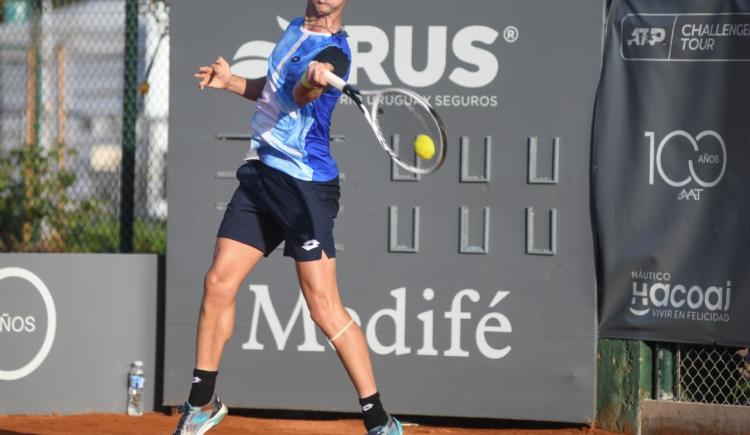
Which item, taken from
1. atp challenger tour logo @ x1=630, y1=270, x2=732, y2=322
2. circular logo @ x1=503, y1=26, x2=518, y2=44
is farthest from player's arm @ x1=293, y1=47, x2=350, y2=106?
atp challenger tour logo @ x1=630, y1=270, x2=732, y2=322

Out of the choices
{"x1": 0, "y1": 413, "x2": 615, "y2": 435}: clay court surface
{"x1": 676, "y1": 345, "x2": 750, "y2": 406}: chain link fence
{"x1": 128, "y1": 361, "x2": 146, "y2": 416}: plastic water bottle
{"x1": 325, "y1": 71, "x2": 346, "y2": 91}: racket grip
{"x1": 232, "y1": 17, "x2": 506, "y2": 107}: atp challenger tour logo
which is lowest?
{"x1": 0, "y1": 413, "x2": 615, "y2": 435}: clay court surface

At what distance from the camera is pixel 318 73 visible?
15.1ft

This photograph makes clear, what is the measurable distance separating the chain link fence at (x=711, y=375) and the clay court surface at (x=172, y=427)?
534 mm

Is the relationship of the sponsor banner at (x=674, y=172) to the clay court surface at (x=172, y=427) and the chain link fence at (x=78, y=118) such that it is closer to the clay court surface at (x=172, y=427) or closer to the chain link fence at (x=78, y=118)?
the clay court surface at (x=172, y=427)

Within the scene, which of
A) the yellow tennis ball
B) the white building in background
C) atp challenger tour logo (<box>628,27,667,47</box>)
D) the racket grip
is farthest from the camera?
the white building in background

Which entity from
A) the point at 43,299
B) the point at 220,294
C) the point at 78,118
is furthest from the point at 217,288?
the point at 78,118

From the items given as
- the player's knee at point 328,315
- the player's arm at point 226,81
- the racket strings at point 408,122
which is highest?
the player's arm at point 226,81

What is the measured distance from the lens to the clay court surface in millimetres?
6492

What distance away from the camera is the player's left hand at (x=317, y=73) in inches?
181

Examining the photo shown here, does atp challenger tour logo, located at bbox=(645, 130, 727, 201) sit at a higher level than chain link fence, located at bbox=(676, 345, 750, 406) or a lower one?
higher

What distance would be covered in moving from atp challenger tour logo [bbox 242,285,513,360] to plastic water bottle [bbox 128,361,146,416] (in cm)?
67

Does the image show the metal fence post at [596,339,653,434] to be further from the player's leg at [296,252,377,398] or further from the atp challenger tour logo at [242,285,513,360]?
the player's leg at [296,252,377,398]

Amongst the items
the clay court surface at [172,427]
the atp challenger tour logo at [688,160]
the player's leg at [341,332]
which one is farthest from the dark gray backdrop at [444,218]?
the player's leg at [341,332]

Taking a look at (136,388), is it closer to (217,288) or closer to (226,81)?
(217,288)
